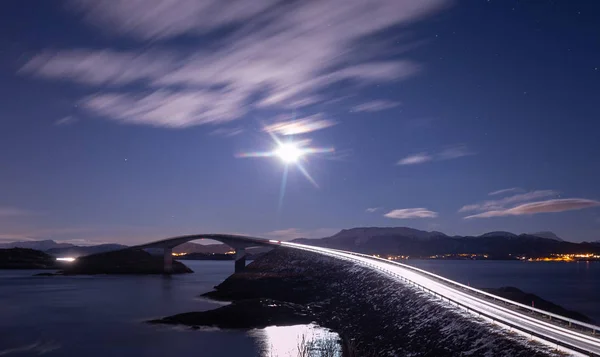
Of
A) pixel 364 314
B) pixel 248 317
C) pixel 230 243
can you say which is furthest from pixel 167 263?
pixel 364 314

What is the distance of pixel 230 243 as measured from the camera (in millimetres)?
171625

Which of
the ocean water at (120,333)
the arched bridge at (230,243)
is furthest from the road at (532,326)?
the arched bridge at (230,243)

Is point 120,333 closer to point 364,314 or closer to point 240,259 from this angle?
point 364,314

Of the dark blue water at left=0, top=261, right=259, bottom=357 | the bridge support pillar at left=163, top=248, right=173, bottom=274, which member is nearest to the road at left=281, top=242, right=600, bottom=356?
the dark blue water at left=0, top=261, right=259, bottom=357

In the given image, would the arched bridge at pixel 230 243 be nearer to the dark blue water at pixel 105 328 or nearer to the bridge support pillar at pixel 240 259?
the bridge support pillar at pixel 240 259

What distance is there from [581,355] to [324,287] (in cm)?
6001

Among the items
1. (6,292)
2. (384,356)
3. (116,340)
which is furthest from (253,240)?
(384,356)

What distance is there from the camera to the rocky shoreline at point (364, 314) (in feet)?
118

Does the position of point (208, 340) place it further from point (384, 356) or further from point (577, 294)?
point (577, 294)

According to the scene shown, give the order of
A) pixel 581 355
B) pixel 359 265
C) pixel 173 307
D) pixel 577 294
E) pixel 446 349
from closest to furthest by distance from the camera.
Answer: pixel 581 355 < pixel 446 349 < pixel 173 307 < pixel 359 265 < pixel 577 294

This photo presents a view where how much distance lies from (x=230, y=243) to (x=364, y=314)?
116708mm

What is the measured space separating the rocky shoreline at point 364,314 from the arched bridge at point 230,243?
4541 centimetres

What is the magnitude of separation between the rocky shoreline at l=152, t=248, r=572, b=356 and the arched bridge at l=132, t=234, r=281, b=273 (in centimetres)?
4541

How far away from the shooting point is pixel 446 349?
3656 cm
